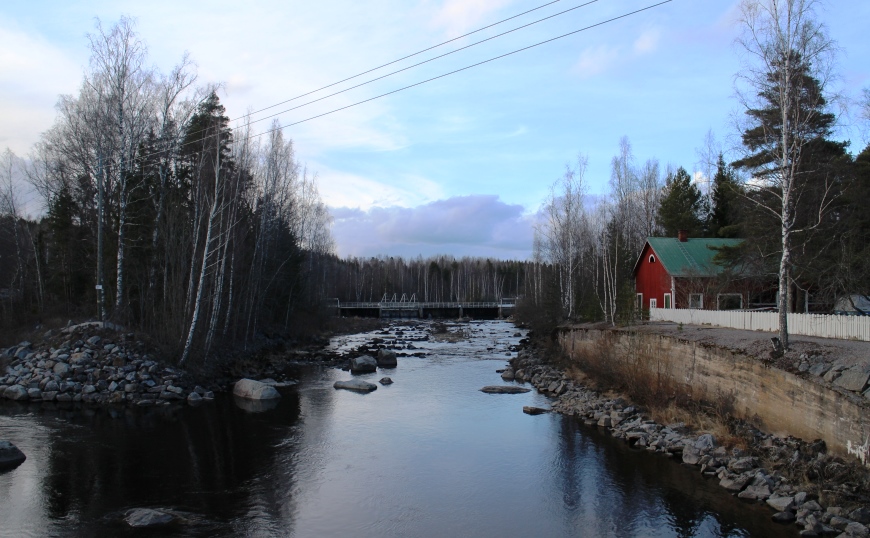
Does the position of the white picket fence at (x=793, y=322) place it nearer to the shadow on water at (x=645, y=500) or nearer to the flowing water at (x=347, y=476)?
the shadow on water at (x=645, y=500)

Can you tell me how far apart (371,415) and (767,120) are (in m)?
14.9

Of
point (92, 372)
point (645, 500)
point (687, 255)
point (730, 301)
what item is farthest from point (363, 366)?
point (645, 500)

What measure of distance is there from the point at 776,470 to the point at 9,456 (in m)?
17.5

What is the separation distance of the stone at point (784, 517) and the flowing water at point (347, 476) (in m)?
0.30

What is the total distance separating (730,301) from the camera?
2967cm

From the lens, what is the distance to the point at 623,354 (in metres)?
22.4

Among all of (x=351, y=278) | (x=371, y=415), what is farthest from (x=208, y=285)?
(x=351, y=278)

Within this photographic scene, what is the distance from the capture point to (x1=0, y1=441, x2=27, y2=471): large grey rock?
534 inches

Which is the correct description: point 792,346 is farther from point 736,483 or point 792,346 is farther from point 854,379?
point 736,483

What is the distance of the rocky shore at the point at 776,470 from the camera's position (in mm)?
10159

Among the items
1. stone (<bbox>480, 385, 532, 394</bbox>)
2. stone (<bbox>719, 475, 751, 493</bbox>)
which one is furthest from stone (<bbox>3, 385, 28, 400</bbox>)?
stone (<bbox>719, 475, 751, 493</bbox>)

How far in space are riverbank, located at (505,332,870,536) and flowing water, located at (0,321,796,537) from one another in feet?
1.65

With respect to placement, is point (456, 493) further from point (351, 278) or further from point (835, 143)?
point (351, 278)

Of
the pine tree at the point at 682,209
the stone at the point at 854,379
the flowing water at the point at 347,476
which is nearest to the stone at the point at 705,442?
the flowing water at the point at 347,476
